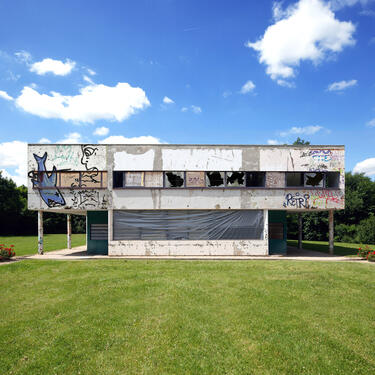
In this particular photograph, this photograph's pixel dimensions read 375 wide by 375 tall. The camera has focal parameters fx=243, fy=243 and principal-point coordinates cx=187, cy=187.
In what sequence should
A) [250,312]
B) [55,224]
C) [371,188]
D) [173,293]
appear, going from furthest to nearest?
[55,224] → [371,188] → [173,293] → [250,312]

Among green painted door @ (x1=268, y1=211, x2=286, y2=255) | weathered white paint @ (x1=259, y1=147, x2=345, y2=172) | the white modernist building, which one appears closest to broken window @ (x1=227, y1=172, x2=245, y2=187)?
the white modernist building

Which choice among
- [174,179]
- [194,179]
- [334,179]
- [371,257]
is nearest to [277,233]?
[334,179]

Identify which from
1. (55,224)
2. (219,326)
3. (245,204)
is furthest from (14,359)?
(55,224)

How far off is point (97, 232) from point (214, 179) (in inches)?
360

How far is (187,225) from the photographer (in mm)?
15562

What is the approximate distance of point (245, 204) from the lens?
15562 mm

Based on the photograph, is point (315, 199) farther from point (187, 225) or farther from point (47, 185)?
point (47, 185)

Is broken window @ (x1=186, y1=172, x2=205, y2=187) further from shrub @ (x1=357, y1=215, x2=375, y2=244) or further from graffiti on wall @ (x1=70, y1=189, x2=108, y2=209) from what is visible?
shrub @ (x1=357, y1=215, x2=375, y2=244)

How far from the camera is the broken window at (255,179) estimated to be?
52.4 ft

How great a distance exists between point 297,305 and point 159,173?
10.9m

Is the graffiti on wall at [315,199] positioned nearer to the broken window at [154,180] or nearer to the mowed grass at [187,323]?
the mowed grass at [187,323]

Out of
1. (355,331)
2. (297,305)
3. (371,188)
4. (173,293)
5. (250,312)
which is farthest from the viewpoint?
(371,188)

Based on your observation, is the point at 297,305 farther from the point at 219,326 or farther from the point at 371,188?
the point at 371,188

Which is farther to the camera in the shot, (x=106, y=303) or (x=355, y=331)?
(x=106, y=303)
